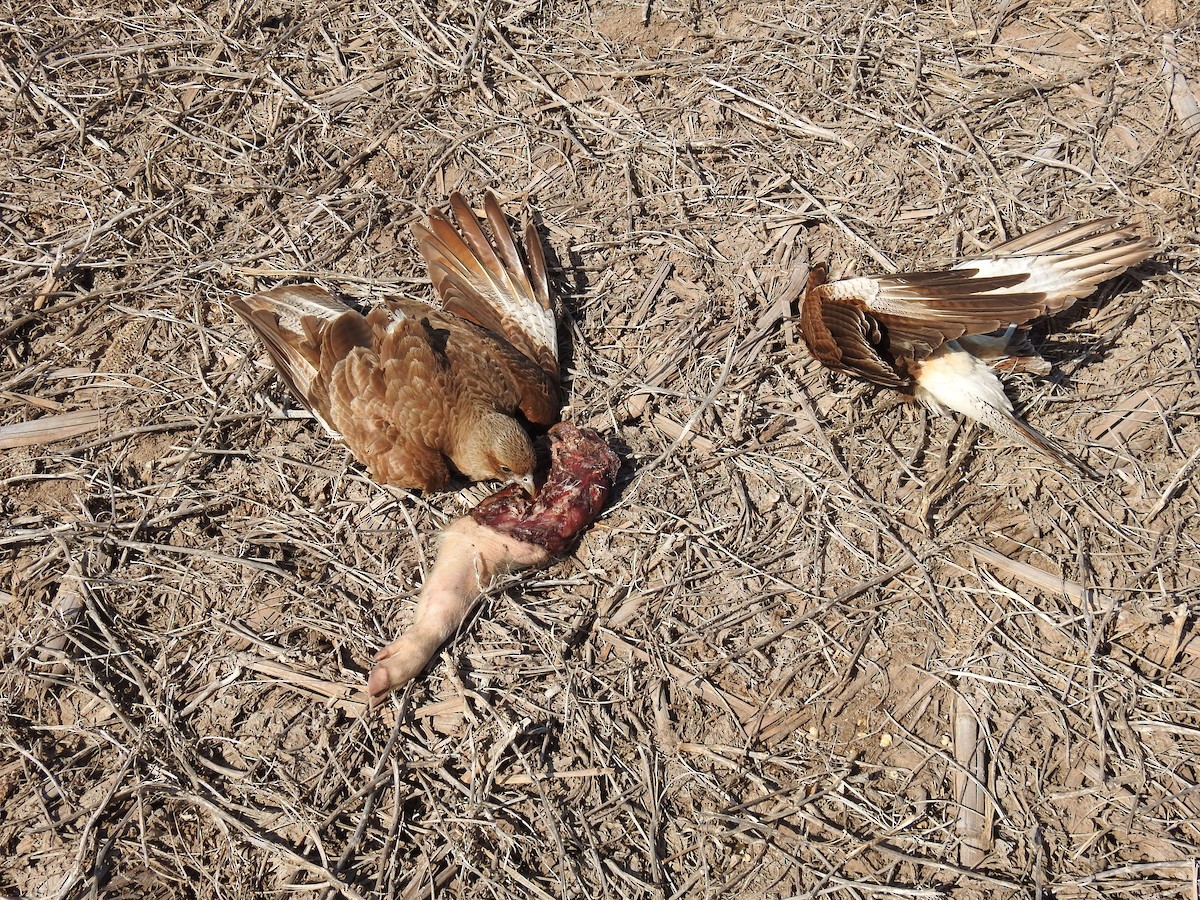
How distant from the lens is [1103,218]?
4641mm

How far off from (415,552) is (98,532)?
142cm

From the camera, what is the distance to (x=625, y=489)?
166 inches

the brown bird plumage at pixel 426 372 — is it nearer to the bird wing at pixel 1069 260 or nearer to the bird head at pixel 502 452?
the bird head at pixel 502 452

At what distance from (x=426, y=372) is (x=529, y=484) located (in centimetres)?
68

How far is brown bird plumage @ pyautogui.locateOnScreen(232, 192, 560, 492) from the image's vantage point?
13.1 ft

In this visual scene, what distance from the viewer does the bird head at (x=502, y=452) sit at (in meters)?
3.91

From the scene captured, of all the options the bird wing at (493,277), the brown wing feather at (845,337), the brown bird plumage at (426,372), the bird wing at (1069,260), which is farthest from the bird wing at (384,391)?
the bird wing at (1069,260)

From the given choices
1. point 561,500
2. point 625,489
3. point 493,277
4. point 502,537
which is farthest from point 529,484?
point 493,277

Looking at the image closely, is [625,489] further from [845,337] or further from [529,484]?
[845,337]

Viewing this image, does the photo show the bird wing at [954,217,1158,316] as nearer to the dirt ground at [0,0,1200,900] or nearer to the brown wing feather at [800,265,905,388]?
the dirt ground at [0,0,1200,900]

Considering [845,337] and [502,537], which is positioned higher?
[845,337]

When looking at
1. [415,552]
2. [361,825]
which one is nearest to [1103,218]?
[415,552]

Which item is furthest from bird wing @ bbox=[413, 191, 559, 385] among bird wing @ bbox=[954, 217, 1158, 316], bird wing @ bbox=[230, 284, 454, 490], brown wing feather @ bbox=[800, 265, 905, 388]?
bird wing @ bbox=[954, 217, 1158, 316]

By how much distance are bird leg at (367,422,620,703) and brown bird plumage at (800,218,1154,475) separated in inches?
50.1
